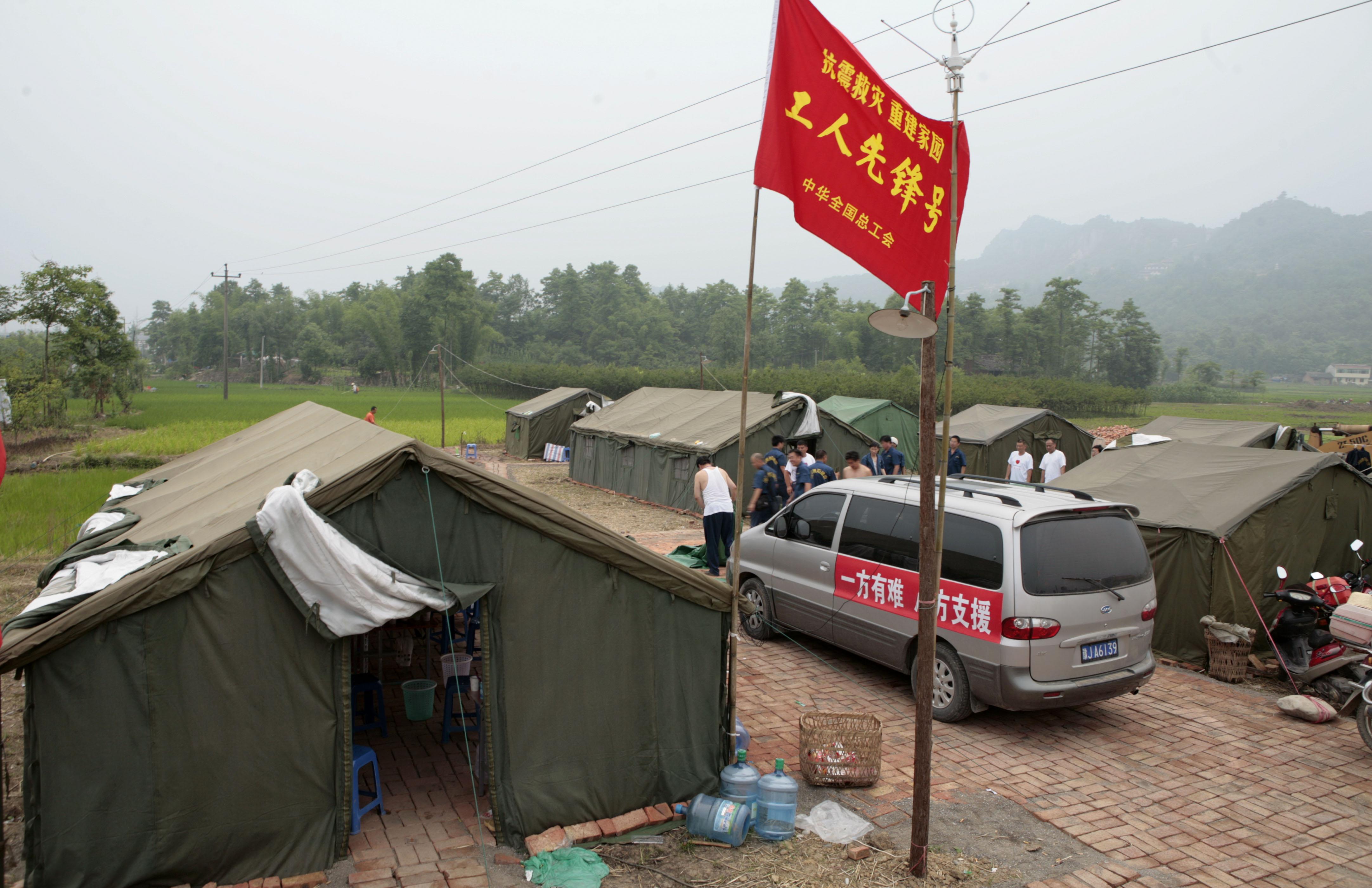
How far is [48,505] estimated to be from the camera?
15.7 m

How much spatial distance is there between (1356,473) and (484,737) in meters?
10.0

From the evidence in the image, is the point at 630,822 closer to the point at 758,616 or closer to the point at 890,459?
the point at 758,616

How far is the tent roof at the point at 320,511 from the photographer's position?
3961mm

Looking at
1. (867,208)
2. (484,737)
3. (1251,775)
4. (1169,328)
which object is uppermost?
(1169,328)

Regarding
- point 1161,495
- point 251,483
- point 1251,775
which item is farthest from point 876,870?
point 1161,495

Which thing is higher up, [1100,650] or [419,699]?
[1100,650]

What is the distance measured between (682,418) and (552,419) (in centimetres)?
989

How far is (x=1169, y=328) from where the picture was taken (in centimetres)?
19950

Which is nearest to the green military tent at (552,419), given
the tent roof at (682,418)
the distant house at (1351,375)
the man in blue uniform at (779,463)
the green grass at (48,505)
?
the tent roof at (682,418)

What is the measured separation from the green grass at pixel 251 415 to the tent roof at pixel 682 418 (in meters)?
5.34

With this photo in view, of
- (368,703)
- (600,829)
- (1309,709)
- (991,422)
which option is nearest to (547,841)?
(600,829)

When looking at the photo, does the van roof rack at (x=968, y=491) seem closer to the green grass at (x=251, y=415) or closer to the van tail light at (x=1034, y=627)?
the van tail light at (x=1034, y=627)

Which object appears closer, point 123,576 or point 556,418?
point 123,576

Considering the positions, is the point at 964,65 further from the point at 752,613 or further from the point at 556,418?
the point at 556,418
